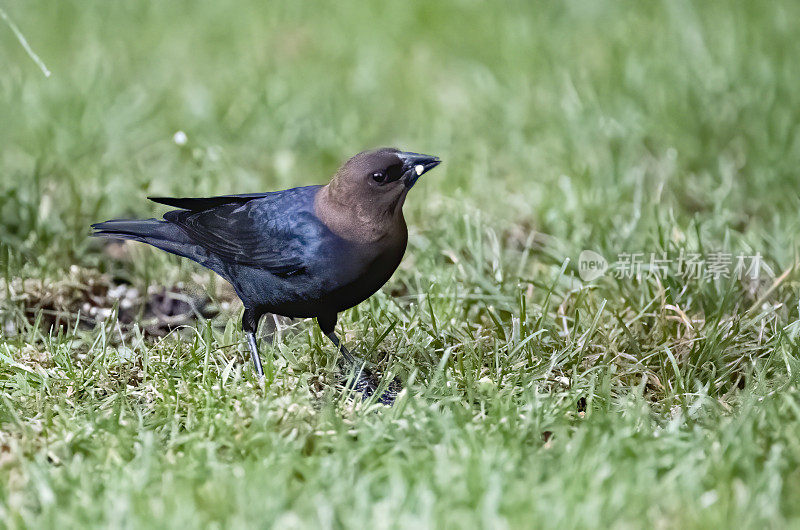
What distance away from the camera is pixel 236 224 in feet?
11.0

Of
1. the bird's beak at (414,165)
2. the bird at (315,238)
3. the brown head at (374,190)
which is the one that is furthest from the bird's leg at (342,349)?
the bird's beak at (414,165)

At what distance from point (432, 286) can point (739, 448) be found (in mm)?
1388

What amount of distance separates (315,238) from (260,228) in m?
0.27

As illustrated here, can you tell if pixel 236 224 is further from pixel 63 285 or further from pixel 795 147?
pixel 795 147

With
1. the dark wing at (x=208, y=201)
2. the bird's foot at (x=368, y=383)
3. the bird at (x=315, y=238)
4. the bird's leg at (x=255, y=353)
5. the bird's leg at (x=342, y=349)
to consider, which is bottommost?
the bird's foot at (x=368, y=383)

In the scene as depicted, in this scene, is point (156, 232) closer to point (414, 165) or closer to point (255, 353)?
point (255, 353)

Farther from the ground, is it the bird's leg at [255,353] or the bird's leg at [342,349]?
the bird's leg at [255,353]

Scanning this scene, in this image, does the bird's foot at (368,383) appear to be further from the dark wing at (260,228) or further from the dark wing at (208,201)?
the dark wing at (208,201)

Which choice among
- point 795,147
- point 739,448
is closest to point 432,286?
point 739,448

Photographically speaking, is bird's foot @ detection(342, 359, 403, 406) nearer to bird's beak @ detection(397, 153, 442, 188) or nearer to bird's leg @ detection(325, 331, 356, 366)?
bird's leg @ detection(325, 331, 356, 366)

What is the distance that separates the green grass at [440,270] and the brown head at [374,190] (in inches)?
18.6

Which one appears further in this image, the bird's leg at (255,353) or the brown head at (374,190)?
the bird's leg at (255,353)

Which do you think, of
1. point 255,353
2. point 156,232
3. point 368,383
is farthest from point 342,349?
point 156,232

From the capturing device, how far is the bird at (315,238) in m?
3.06
